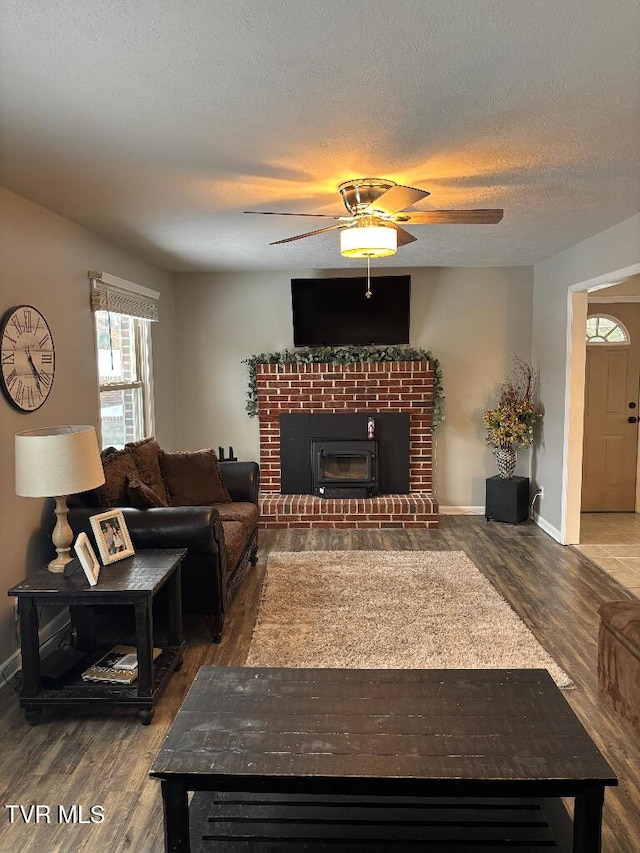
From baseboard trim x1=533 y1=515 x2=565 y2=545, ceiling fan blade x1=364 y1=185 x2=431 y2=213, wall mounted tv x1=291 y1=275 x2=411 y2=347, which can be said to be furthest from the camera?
wall mounted tv x1=291 y1=275 x2=411 y2=347

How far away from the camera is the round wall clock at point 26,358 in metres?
3.05

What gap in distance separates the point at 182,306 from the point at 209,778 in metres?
5.31

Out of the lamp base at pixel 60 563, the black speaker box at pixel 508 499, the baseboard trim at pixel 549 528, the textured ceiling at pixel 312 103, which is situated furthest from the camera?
the black speaker box at pixel 508 499

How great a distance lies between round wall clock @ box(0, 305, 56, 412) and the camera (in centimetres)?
305

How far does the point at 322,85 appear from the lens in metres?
1.92

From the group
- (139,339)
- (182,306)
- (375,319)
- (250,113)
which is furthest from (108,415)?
(250,113)

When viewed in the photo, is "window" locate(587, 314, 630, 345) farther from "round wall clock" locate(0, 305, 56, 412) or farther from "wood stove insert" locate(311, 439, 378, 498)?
"round wall clock" locate(0, 305, 56, 412)

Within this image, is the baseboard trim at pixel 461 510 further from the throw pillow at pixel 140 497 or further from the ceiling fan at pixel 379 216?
the ceiling fan at pixel 379 216

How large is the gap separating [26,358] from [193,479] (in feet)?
5.00

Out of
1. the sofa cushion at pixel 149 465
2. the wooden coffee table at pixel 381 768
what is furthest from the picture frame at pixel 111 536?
the wooden coffee table at pixel 381 768

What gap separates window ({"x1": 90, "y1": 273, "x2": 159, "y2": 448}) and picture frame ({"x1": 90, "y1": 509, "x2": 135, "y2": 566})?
157 centimetres

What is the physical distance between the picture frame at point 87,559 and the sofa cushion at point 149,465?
45.5 inches

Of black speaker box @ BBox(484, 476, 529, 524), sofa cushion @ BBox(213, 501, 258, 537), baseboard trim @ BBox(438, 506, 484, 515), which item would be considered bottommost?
baseboard trim @ BBox(438, 506, 484, 515)

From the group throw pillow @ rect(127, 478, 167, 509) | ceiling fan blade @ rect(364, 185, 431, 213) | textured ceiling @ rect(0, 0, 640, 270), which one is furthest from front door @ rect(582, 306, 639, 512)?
throw pillow @ rect(127, 478, 167, 509)
